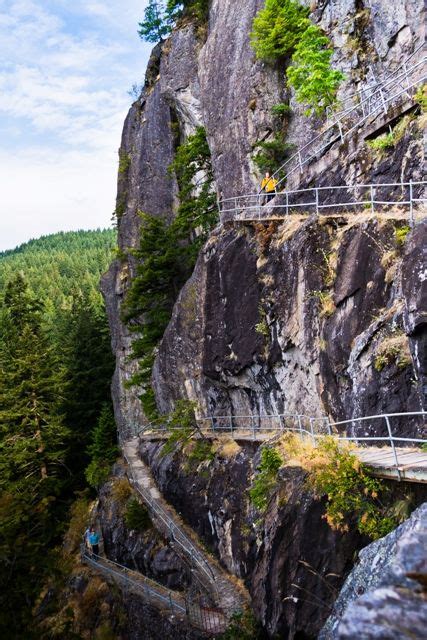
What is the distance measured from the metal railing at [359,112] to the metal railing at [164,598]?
1468 cm

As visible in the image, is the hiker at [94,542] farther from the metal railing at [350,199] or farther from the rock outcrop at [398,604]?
the rock outcrop at [398,604]

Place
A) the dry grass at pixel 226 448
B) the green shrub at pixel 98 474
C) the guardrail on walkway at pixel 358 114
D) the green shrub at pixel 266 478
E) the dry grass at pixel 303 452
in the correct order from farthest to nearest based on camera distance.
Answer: the green shrub at pixel 98 474, the dry grass at pixel 226 448, the guardrail on walkway at pixel 358 114, the green shrub at pixel 266 478, the dry grass at pixel 303 452

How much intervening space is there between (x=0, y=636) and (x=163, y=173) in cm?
2875

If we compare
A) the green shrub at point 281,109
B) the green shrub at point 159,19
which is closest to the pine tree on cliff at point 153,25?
the green shrub at point 159,19

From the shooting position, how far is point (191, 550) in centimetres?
1652

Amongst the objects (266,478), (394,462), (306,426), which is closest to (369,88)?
(306,426)

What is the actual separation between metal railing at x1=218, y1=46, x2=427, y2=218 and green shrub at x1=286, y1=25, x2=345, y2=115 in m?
1.02

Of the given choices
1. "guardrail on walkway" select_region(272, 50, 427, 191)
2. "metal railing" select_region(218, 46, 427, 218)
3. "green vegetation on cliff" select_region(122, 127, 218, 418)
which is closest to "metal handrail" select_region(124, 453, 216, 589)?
"green vegetation on cliff" select_region(122, 127, 218, 418)

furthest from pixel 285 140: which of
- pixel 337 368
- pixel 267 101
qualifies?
pixel 337 368

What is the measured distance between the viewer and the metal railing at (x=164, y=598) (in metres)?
13.3

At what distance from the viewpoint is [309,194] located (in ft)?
55.7

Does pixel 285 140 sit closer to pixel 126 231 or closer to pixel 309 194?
pixel 309 194

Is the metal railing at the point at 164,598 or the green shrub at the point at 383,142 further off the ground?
the green shrub at the point at 383,142

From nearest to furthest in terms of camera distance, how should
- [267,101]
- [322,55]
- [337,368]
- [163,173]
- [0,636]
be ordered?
[0,636] → [337,368] → [322,55] → [267,101] → [163,173]
